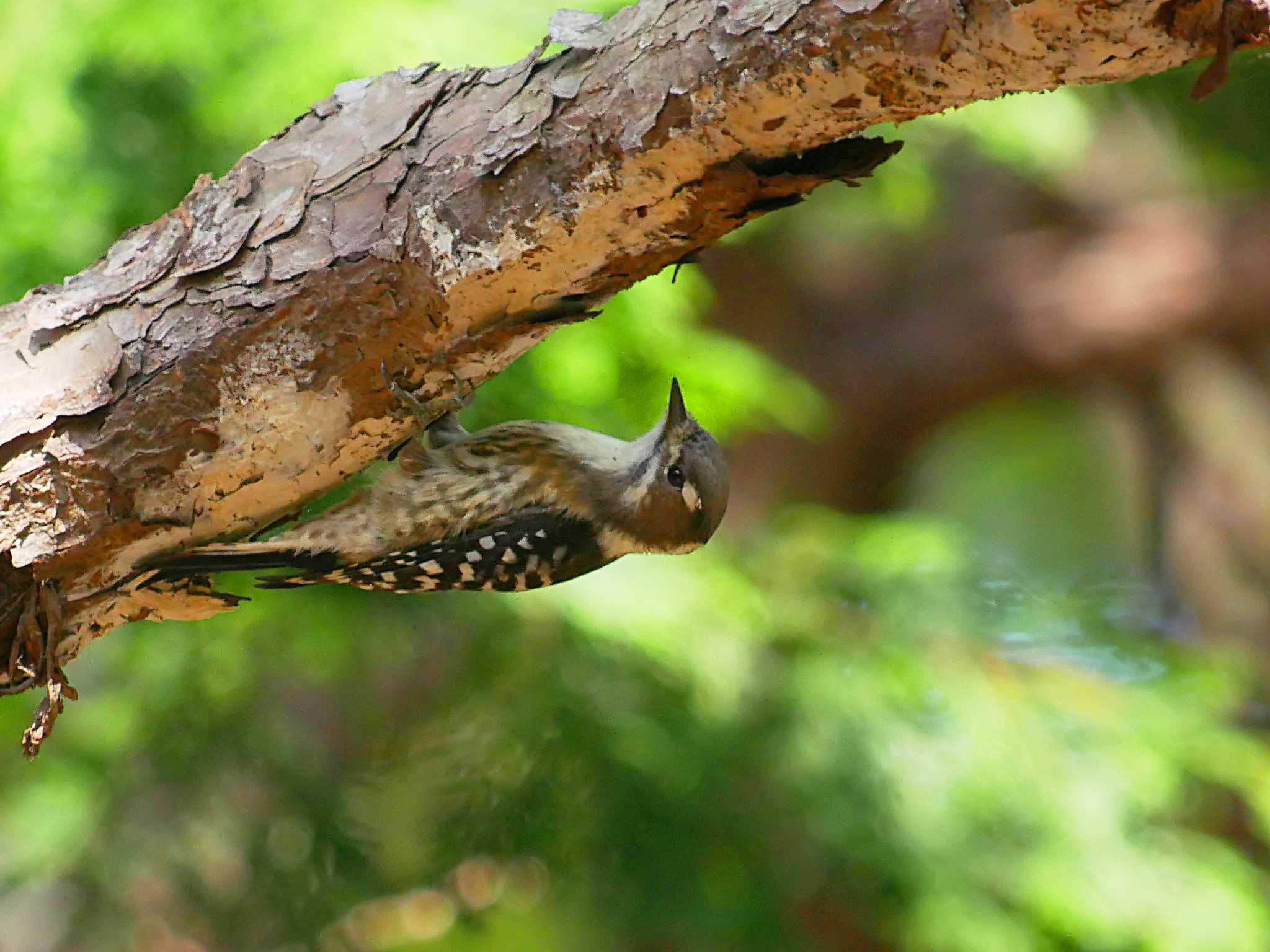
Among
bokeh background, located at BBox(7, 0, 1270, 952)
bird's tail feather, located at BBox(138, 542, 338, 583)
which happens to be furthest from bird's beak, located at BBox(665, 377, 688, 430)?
bird's tail feather, located at BBox(138, 542, 338, 583)

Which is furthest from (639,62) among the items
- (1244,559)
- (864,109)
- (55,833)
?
(1244,559)

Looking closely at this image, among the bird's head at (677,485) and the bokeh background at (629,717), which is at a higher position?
the bird's head at (677,485)

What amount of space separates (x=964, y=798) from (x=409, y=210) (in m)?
3.78

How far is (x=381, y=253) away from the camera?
2207 mm

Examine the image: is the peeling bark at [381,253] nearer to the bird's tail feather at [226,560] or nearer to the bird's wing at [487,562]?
the bird's tail feather at [226,560]

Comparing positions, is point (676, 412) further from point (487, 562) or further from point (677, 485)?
point (487, 562)

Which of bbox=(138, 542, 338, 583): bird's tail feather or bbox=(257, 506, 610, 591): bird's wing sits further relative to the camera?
bbox=(257, 506, 610, 591): bird's wing

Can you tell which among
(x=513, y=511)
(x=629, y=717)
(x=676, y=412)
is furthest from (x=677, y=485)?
(x=629, y=717)

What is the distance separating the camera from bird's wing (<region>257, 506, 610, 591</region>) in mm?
3014

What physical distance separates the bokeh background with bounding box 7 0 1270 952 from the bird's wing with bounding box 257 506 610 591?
29.7 inches

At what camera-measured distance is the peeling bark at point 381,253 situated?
196 centimetres

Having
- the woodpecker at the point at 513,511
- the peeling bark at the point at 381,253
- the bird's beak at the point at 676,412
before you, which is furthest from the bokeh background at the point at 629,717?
the peeling bark at the point at 381,253

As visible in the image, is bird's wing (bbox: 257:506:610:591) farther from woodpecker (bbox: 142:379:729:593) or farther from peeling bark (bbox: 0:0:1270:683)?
peeling bark (bbox: 0:0:1270:683)

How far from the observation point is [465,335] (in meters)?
2.34
